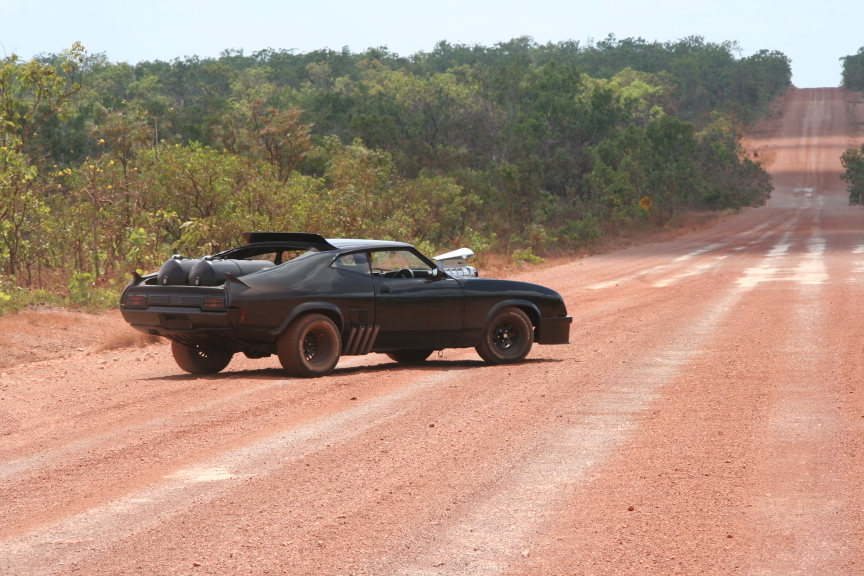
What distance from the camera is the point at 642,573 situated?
459cm

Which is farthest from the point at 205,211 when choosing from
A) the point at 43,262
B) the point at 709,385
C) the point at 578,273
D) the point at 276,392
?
the point at 709,385

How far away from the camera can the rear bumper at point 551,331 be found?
1193 centimetres

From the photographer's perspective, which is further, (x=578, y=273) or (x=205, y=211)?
(x=578, y=273)

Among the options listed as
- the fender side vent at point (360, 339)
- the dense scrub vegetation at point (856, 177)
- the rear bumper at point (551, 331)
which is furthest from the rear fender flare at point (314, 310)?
the dense scrub vegetation at point (856, 177)

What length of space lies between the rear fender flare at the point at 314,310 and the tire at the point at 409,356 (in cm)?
183

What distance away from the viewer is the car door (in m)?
10.9

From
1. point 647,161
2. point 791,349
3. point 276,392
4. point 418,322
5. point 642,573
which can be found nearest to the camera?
point 642,573

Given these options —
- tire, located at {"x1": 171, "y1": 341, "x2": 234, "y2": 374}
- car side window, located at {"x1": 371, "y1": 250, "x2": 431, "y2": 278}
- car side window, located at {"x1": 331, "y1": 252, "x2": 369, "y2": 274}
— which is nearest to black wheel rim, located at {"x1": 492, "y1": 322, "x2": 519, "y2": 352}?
car side window, located at {"x1": 371, "y1": 250, "x2": 431, "y2": 278}

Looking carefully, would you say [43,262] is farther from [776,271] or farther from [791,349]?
[776,271]

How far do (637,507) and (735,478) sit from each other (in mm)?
1017

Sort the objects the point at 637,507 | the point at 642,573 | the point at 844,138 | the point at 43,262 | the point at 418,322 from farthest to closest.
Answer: the point at 844,138 → the point at 43,262 → the point at 418,322 → the point at 637,507 → the point at 642,573

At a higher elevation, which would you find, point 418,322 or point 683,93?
point 683,93

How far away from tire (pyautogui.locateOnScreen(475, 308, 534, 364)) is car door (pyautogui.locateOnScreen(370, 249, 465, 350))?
49 centimetres

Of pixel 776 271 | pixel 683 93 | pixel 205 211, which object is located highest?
pixel 683 93
